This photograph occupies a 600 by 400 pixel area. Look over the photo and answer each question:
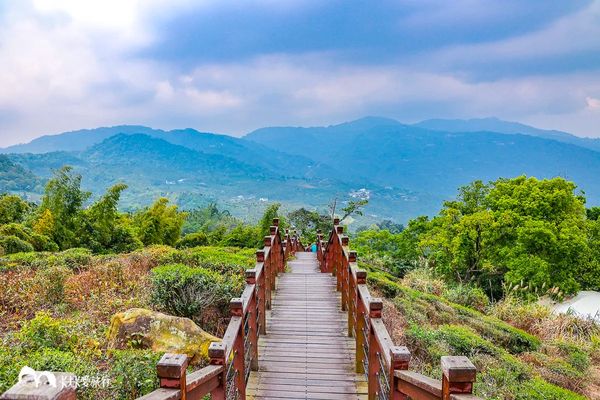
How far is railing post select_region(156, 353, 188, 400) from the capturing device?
91.2 inches

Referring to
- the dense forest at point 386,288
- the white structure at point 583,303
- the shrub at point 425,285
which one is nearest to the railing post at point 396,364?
the dense forest at point 386,288

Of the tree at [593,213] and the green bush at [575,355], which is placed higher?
the tree at [593,213]

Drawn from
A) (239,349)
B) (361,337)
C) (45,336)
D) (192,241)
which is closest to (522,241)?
(361,337)

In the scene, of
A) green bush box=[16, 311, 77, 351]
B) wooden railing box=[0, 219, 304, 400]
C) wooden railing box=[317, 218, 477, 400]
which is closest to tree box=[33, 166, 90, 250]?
green bush box=[16, 311, 77, 351]

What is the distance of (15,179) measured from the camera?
13188 cm

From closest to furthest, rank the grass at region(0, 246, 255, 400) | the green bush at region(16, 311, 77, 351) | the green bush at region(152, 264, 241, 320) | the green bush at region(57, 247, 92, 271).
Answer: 1. the grass at region(0, 246, 255, 400)
2. the green bush at region(16, 311, 77, 351)
3. the green bush at region(152, 264, 241, 320)
4. the green bush at region(57, 247, 92, 271)

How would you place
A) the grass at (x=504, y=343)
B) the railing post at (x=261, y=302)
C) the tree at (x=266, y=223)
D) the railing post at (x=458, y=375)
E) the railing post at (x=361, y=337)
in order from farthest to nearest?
1. the tree at (x=266, y=223)
2. the grass at (x=504, y=343)
3. the railing post at (x=261, y=302)
4. the railing post at (x=361, y=337)
5. the railing post at (x=458, y=375)

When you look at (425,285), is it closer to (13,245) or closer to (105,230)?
(13,245)

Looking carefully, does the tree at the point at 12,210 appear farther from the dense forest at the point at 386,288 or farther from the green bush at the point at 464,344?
the green bush at the point at 464,344

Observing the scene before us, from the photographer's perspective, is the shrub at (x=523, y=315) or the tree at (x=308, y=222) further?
the tree at (x=308, y=222)

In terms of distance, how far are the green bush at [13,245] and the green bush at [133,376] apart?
1141cm

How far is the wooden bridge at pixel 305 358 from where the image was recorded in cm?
233

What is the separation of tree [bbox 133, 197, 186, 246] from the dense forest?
10cm

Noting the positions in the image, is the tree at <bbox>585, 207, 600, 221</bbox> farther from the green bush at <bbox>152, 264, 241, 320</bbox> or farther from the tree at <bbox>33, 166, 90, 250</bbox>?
the tree at <bbox>33, 166, 90, 250</bbox>
